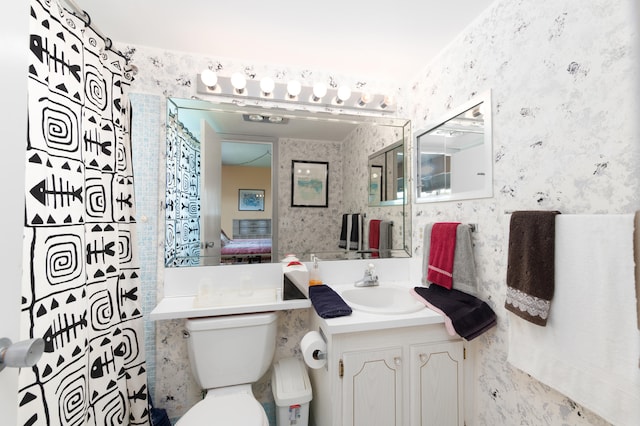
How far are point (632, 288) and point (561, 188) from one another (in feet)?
1.19

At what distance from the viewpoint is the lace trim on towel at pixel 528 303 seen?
0.87 metres

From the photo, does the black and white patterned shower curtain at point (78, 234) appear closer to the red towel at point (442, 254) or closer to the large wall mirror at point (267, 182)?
the large wall mirror at point (267, 182)

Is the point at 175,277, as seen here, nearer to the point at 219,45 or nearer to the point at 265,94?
the point at 265,94

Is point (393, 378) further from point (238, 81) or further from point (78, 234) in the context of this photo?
point (238, 81)

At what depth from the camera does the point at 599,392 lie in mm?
764

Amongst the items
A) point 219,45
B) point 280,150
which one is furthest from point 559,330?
point 219,45

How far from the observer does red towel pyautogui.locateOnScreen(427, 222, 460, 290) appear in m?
1.33

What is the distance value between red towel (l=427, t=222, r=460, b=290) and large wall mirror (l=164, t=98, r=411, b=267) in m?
0.36

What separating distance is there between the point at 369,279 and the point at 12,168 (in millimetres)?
1538

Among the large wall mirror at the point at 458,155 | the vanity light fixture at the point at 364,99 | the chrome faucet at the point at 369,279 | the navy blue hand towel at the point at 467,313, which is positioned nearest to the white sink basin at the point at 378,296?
the chrome faucet at the point at 369,279

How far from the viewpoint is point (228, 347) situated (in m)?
1.30

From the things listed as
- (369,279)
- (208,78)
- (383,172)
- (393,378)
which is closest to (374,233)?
(369,279)

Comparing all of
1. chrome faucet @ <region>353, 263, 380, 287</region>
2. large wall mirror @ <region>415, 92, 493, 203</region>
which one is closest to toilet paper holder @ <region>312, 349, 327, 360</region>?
chrome faucet @ <region>353, 263, 380, 287</region>

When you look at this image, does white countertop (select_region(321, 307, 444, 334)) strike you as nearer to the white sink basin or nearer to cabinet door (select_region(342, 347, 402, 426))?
cabinet door (select_region(342, 347, 402, 426))
